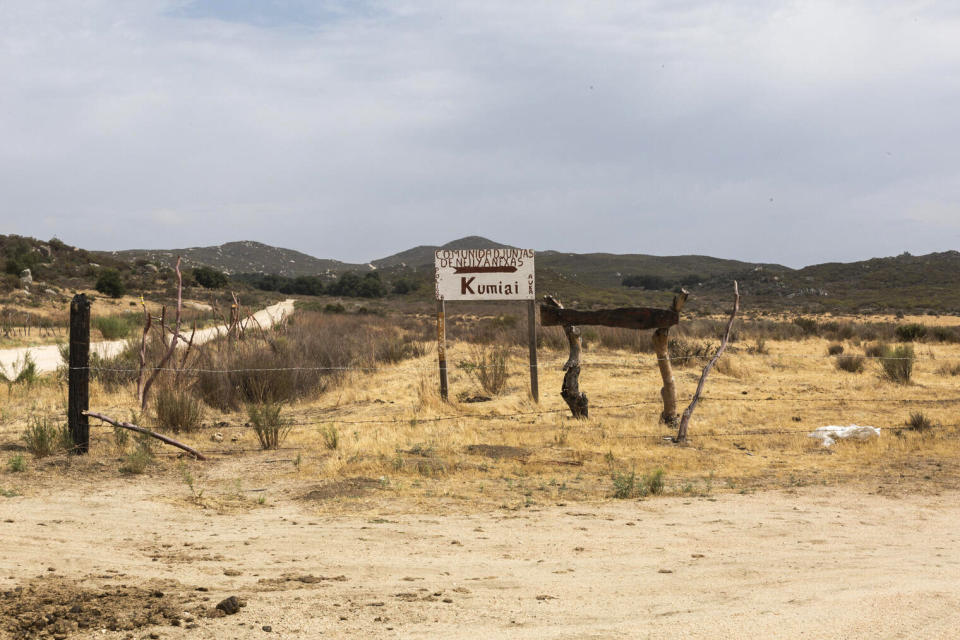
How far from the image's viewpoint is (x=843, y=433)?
35.4 ft

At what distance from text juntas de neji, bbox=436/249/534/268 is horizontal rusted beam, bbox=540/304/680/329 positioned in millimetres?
1956

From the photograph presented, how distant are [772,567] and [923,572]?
87cm

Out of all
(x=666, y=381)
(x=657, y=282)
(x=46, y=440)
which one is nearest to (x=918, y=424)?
(x=666, y=381)

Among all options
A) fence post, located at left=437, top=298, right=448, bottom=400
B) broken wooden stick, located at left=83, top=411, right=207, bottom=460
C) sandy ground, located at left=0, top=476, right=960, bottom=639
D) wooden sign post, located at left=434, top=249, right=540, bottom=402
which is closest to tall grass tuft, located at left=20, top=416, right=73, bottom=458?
broken wooden stick, located at left=83, top=411, right=207, bottom=460

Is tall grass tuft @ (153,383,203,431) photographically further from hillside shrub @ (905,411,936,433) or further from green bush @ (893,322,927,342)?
green bush @ (893,322,927,342)

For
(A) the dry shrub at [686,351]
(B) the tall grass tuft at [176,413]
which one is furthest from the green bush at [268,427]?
(A) the dry shrub at [686,351]

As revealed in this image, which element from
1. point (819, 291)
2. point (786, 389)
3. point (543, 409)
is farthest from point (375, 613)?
point (819, 291)

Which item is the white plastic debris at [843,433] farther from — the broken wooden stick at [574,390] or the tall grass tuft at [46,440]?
the tall grass tuft at [46,440]

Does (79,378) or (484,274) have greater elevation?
(484,274)

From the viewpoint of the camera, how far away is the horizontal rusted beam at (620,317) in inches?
456

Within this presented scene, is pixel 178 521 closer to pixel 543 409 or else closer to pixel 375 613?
pixel 375 613

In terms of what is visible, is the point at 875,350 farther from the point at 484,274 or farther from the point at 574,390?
the point at 574,390

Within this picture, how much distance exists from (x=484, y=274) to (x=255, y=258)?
142 meters

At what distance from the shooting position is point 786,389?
1575 centimetres
